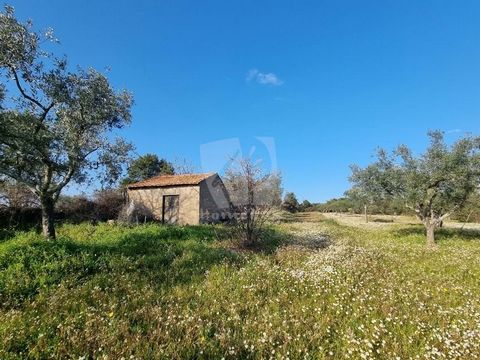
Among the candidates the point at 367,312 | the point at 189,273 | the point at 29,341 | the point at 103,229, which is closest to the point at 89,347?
the point at 29,341

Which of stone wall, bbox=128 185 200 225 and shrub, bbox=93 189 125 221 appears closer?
shrub, bbox=93 189 125 221

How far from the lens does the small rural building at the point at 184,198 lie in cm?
2483

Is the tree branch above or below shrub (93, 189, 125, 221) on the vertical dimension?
above

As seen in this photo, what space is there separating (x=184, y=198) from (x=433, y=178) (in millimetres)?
19235

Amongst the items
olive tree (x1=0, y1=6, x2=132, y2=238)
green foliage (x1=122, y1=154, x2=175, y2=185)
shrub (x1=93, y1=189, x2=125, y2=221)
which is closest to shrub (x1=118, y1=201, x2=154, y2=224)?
shrub (x1=93, y1=189, x2=125, y2=221)

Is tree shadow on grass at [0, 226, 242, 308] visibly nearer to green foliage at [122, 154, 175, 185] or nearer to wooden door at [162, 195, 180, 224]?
wooden door at [162, 195, 180, 224]

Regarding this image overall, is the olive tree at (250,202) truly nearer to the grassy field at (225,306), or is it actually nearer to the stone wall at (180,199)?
the grassy field at (225,306)

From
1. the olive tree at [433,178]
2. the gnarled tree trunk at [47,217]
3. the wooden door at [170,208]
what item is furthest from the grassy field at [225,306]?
the wooden door at [170,208]

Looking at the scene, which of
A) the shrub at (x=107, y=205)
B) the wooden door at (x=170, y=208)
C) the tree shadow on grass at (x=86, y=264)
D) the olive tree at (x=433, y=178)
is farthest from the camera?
the wooden door at (x=170, y=208)

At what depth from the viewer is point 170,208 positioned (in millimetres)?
26125

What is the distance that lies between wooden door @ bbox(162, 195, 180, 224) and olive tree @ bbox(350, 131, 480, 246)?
17.0 metres

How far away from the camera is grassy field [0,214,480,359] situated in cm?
434

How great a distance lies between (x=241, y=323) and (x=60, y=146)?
10.8 metres

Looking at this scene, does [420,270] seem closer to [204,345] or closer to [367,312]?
[367,312]
